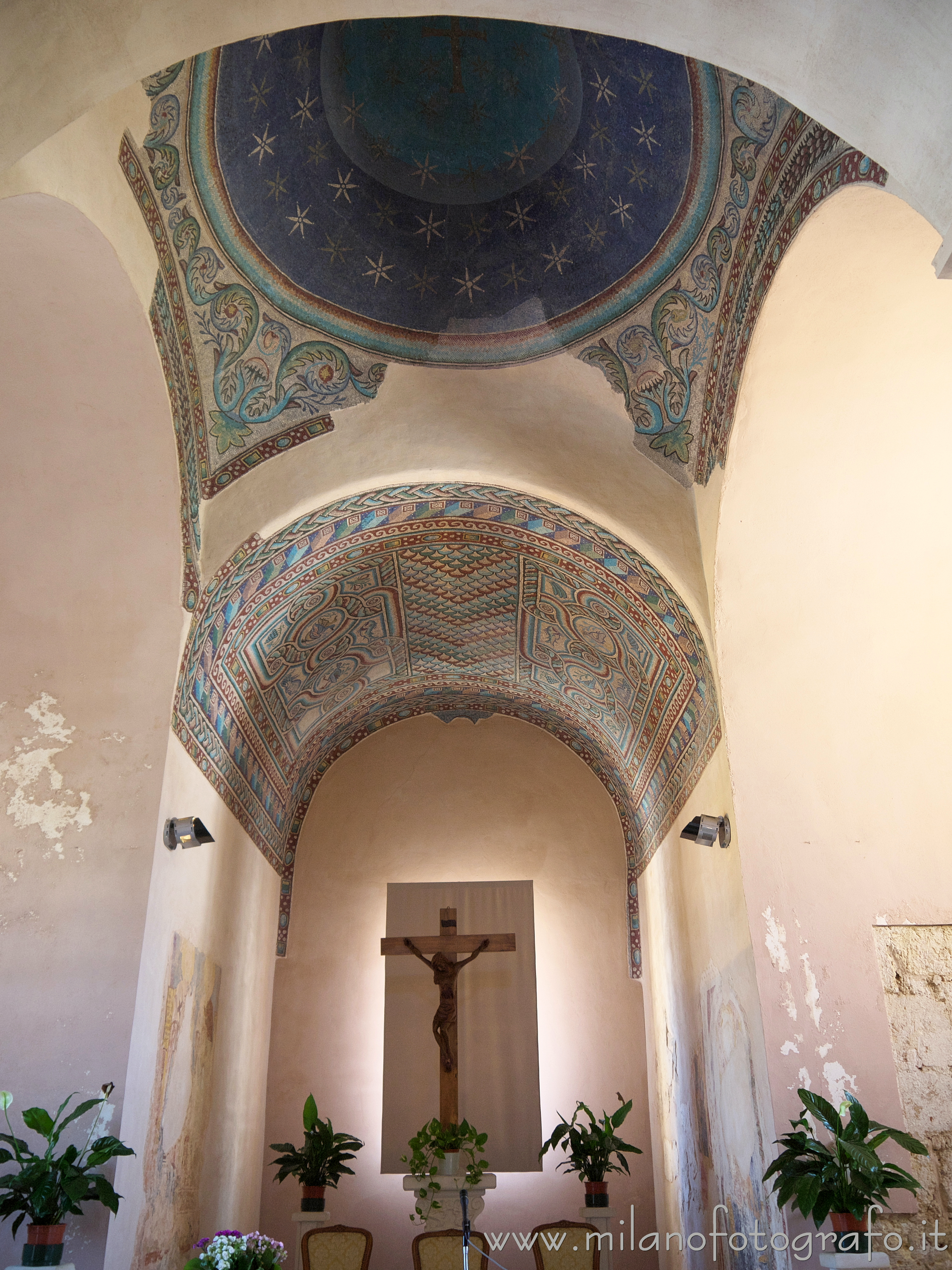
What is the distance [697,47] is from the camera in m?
3.07

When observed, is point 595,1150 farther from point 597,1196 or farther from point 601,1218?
point 601,1218

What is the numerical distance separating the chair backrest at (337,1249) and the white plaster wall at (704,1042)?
106 inches

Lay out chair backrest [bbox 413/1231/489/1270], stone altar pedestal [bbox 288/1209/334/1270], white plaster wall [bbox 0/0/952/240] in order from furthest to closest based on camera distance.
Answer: stone altar pedestal [bbox 288/1209/334/1270], chair backrest [bbox 413/1231/489/1270], white plaster wall [bbox 0/0/952/240]

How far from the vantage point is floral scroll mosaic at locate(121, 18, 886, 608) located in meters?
5.46

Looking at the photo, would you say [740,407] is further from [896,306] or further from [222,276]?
[222,276]

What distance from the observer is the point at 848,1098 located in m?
5.63

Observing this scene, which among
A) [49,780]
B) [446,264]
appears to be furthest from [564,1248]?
[446,264]

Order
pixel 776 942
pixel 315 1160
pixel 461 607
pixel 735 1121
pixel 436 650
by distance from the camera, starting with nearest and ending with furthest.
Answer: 1. pixel 776 942
2. pixel 735 1121
3. pixel 315 1160
4. pixel 461 607
5. pixel 436 650

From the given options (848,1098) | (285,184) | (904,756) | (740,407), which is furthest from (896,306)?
(848,1098)

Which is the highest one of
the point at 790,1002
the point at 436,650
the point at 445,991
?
the point at 436,650

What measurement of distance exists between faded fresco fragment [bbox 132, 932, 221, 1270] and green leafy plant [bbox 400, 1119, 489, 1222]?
1.96 metres

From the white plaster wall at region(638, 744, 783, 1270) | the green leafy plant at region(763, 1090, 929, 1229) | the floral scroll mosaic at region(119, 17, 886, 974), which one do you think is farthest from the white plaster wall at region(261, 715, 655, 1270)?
the green leafy plant at region(763, 1090, 929, 1229)

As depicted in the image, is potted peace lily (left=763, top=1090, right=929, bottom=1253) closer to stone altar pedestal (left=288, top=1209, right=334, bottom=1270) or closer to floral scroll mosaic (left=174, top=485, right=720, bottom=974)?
floral scroll mosaic (left=174, top=485, right=720, bottom=974)

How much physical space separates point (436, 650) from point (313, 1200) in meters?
5.19
